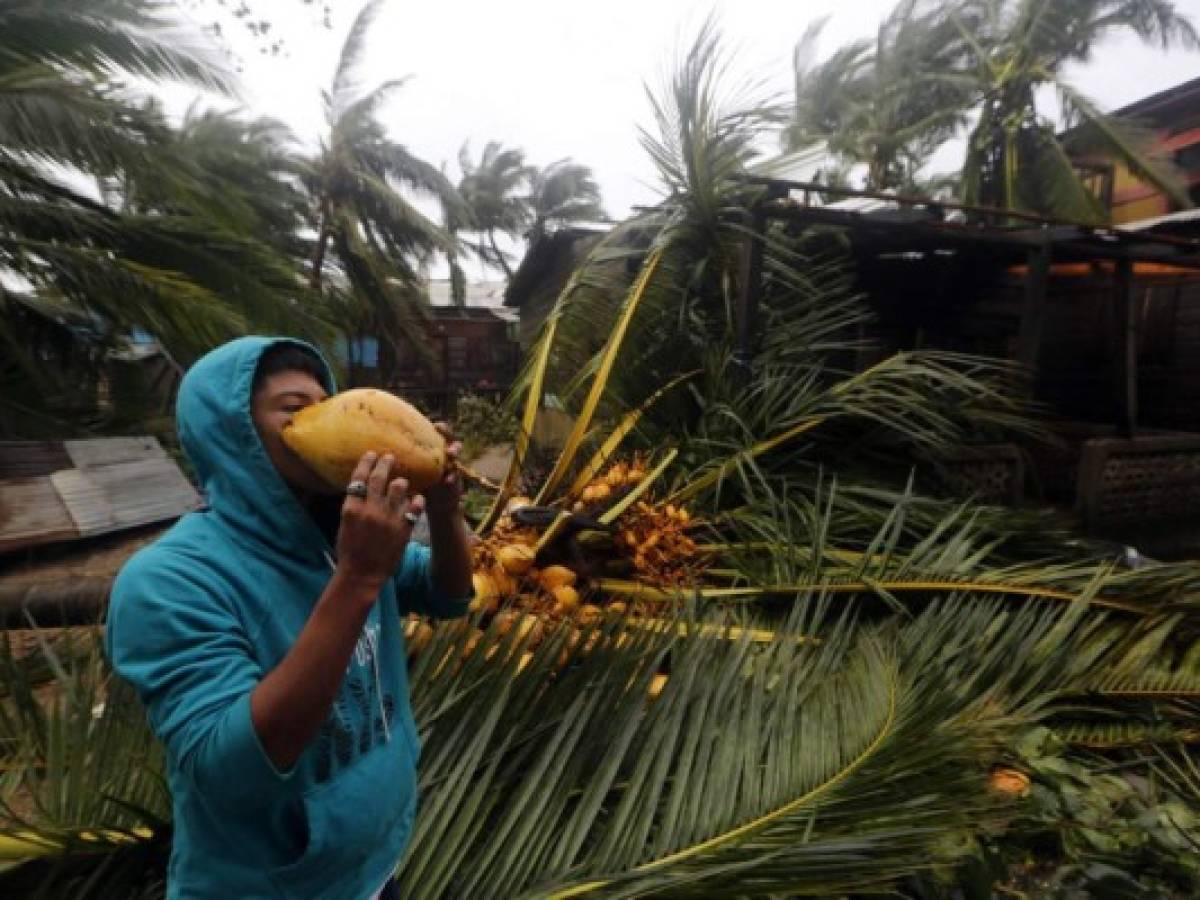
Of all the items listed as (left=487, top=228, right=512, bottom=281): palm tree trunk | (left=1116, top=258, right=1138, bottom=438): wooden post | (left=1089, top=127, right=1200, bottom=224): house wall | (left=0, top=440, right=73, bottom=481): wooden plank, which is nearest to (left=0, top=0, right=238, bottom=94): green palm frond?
(left=0, top=440, right=73, bottom=481): wooden plank

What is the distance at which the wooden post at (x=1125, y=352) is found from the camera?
5.83 metres

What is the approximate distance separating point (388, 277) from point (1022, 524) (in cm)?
1459

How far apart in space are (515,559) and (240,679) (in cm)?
195

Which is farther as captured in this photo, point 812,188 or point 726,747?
point 812,188

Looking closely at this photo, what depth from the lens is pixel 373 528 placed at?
0.80 m

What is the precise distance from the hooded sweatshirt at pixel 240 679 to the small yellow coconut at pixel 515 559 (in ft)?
5.51

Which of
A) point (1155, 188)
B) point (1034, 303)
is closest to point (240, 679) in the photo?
point (1034, 303)

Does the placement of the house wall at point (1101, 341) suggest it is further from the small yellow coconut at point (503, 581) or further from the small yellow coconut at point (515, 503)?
the small yellow coconut at point (503, 581)

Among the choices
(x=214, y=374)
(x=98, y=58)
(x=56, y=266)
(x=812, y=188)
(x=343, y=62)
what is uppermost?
(x=343, y=62)

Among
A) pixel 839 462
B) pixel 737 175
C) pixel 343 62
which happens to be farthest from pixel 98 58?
pixel 343 62

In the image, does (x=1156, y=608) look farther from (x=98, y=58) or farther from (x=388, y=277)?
(x=388, y=277)

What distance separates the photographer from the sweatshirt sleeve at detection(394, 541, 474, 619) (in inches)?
51.9

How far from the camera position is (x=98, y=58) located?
183 inches

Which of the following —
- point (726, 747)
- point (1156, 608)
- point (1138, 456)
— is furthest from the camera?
point (1138, 456)
